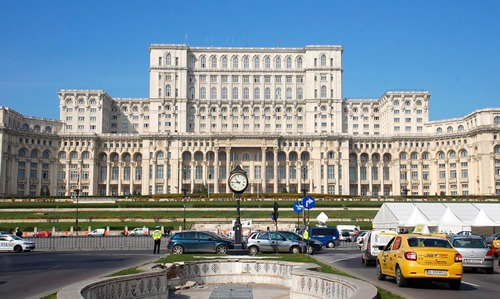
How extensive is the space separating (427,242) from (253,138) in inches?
4095

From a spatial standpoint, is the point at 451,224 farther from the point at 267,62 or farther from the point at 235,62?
the point at 235,62

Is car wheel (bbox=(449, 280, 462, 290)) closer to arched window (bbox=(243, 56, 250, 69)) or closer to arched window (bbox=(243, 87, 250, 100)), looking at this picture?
arched window (bbox=(243, 87, 250, 100))

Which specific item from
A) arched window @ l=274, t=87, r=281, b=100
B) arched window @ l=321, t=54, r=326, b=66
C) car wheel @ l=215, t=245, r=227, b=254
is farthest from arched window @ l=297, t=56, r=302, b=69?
car wheel @ l=215, t=245, r=227, b=254

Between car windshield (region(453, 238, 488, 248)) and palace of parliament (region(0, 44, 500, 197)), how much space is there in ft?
311

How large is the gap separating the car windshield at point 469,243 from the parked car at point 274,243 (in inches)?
465

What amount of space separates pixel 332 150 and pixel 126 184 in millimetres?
46719

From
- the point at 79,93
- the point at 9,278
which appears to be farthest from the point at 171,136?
the point at 9,278

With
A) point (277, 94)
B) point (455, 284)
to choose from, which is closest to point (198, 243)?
point (455, 284)

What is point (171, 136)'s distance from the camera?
4847 inches

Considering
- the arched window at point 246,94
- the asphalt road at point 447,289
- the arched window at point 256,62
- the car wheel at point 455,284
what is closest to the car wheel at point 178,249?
the asphalt road at point 447,289

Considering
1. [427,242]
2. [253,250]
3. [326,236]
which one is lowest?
[326,236]

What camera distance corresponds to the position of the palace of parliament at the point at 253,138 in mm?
120188

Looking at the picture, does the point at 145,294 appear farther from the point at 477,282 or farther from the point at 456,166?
the point at 456,166

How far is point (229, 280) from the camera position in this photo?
856 inches
